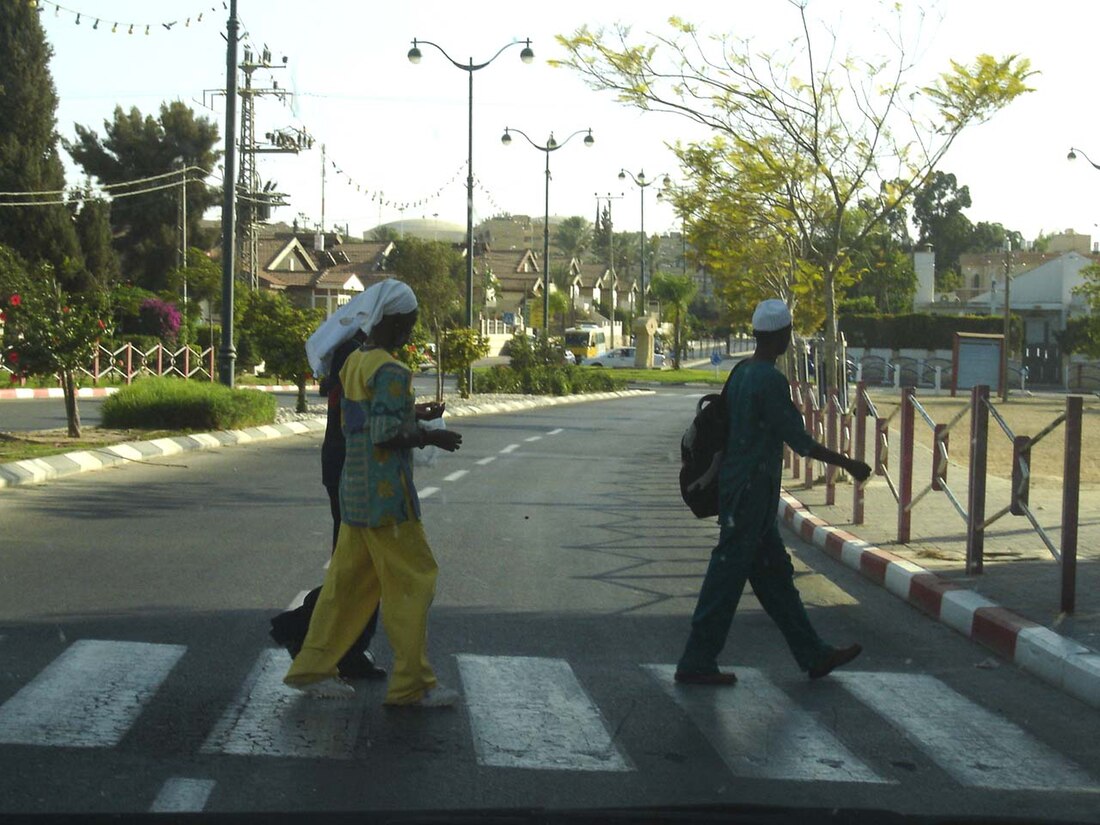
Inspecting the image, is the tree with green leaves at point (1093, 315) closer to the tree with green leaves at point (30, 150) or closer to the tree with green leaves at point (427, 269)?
the tree with green leaves at point (427, 269)

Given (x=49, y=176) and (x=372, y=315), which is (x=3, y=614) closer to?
(x=372, y=315)

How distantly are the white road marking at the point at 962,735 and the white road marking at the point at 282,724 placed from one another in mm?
2249

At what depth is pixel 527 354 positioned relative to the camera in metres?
48.2

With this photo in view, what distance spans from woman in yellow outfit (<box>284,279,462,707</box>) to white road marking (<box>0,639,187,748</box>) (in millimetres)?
723

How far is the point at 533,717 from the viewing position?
5727 millimetres

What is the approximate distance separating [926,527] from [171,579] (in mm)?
6507

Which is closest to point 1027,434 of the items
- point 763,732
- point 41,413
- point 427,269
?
point 763,732

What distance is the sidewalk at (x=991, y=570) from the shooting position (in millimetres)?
7176

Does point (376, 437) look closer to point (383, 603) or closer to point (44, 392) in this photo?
point (383, 603)

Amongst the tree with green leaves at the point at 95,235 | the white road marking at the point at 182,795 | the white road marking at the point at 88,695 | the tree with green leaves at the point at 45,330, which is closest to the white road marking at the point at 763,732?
the white road marking at the point at 182,795

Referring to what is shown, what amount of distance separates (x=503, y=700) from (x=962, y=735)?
6.22ft

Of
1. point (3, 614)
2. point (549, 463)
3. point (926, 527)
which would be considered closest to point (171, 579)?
point (3, 614)

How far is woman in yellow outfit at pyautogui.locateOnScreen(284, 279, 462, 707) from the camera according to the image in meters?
5.63

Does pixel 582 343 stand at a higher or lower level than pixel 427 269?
lower
